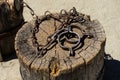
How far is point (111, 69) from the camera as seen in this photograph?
851 centimetres

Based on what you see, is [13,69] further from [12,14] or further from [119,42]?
[119,42]

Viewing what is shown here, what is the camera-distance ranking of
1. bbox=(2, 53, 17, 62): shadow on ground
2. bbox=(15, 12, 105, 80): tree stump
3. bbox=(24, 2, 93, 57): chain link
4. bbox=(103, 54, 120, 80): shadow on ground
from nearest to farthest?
bbox=(15, 12, 105, 80): tree stump, bbox=(24, 2, 93, 57): chain link, bbox=(103, 54, 120, 80): shadow on ground, bbox=(2, 53, 17, 62): shadow on ground

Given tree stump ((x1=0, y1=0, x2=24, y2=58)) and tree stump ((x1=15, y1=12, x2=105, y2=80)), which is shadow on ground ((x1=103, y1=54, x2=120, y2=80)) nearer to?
tree stump ((x1=15, y1=12, x2=105, y2=80))

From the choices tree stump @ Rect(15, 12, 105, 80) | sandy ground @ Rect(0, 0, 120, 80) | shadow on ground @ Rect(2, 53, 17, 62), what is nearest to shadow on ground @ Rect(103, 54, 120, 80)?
sandy ground @ Rect(0, 0, 120, 80)

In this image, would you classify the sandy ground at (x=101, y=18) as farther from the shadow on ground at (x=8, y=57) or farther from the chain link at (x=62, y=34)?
the chain link at (x=62, y=34)

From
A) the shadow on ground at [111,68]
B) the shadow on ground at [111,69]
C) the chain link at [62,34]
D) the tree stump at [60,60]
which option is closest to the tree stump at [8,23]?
the shadow on ground at [111,68]

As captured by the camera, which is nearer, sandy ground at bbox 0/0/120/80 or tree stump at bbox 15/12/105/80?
tree stump at bbox 15/12/105/80

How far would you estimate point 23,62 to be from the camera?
676cm

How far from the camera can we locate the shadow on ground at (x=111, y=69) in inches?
326

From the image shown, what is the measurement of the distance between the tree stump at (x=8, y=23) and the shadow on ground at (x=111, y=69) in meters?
2.70

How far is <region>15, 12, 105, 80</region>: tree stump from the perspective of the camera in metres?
6.47

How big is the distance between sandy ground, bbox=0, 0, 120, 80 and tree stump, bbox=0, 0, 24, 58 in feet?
1.54

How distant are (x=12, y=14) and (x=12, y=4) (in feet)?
0.92

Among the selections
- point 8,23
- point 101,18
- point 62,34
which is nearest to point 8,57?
point 8,23
